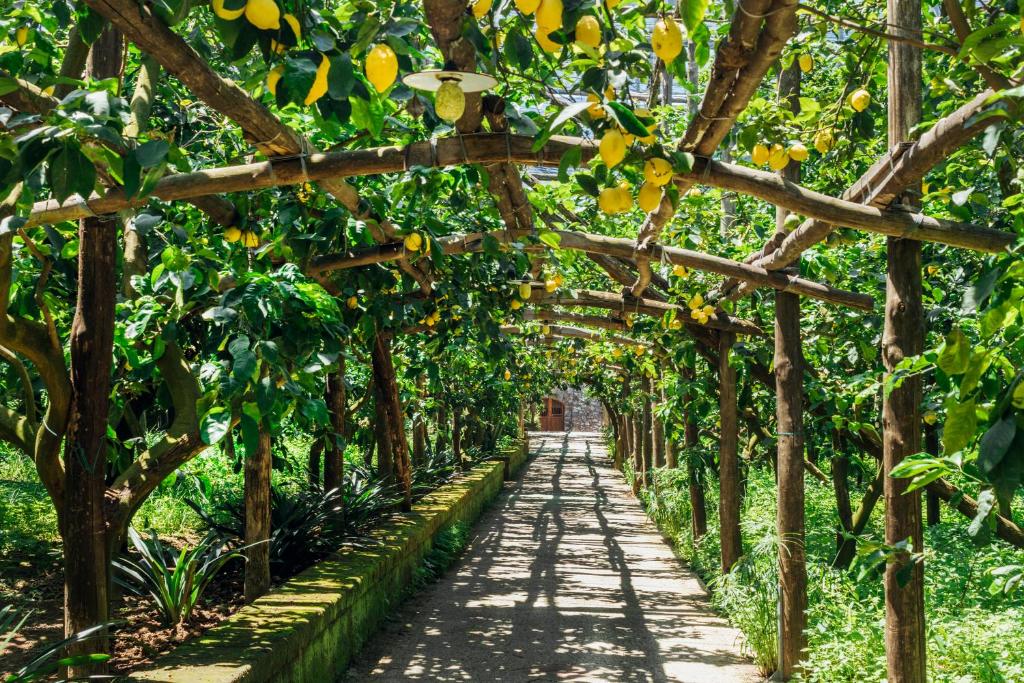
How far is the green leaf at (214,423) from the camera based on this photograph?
9.41 feet

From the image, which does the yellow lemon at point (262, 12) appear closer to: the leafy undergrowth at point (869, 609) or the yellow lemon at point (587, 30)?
the yellow lemon at point (587, 30)

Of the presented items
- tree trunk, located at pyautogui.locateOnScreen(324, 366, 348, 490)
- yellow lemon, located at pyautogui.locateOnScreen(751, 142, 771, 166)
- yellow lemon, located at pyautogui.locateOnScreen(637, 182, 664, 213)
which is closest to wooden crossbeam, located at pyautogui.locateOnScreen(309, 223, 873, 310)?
yellow lemon, located at pyautogui.locateOnScreen(751, 142, 771, 166)

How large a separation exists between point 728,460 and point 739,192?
4602 millimetres

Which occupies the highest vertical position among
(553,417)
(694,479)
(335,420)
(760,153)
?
(760,153)

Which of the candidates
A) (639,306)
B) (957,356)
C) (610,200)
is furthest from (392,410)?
(957,356)

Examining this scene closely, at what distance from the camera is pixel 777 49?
2.25 m

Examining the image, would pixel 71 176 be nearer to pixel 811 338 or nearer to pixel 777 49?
pixel 777 49

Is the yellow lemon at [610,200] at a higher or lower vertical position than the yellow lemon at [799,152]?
lower

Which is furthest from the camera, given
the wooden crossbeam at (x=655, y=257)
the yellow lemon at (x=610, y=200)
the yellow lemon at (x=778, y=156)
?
the wooden crossbeam at (x=655, y=257)

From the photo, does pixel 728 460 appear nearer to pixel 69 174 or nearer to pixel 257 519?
pixel 257 519

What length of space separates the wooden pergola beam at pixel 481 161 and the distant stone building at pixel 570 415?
5004 centimetres

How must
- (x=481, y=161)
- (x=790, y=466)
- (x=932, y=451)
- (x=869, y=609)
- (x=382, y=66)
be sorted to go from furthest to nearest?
(x=932, y=451) < (x=790, y=466) < (x=869, y=609) < (x=481, y=161) < (x=382, y=66)

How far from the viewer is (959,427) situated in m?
1.60

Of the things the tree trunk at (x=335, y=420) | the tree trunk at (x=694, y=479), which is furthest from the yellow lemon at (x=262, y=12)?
the tree trunk at (x=694, y=479)
